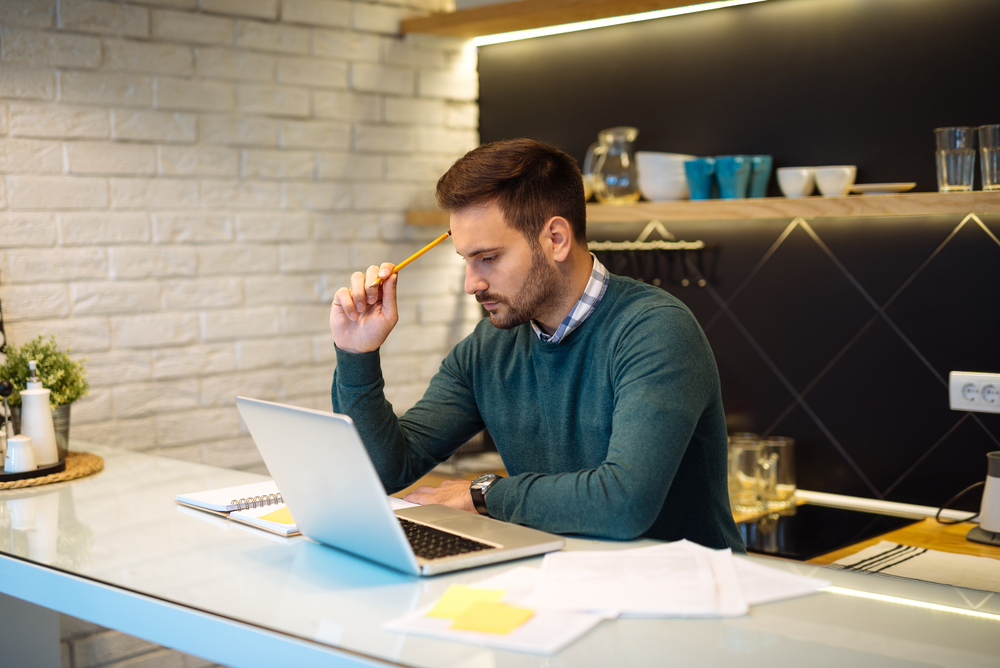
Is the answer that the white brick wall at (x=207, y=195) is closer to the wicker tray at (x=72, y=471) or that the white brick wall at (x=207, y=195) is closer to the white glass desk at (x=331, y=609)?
the wicker tray at (x=72, y=471)

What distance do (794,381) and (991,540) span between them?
64 cm

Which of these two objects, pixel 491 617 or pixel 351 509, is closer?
pixel 491 617

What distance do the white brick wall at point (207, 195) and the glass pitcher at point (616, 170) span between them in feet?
2.06

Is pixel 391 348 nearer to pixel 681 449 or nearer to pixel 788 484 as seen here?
pixel 788 484

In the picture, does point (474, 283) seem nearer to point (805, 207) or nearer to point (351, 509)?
point (351, 509)

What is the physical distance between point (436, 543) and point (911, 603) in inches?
21.3

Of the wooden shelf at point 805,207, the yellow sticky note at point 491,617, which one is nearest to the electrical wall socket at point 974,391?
the wooden shelf at point 805,207

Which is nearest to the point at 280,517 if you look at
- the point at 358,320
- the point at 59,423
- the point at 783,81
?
the point at 358,320

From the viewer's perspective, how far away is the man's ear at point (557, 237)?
163 centimetres

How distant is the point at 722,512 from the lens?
1536 mm

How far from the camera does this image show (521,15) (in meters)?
2.71

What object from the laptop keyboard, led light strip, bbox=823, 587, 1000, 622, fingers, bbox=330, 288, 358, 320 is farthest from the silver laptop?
fingers, bbox=330, 288, 358, 320

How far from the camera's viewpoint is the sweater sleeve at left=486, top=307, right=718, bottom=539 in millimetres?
1250

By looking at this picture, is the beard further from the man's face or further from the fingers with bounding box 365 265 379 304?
the fingers with bounding box 365 265 379 304
